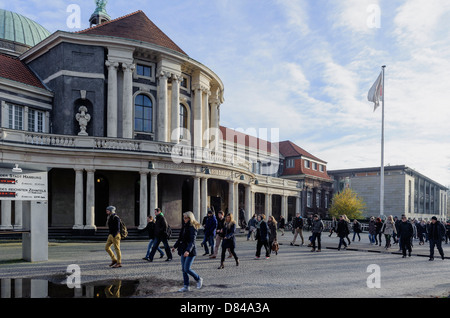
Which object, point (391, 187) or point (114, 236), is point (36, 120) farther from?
point (391, 187)

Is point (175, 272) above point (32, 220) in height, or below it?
below

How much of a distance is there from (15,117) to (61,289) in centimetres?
2168

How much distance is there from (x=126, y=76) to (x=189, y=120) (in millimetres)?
7297

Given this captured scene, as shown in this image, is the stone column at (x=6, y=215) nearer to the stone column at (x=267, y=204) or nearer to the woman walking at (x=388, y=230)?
the woman walking at (x=388, y=230)

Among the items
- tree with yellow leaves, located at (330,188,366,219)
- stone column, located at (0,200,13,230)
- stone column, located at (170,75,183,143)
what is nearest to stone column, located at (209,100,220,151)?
stone column, located at (170,75,183,143)

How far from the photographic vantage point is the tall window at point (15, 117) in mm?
26923

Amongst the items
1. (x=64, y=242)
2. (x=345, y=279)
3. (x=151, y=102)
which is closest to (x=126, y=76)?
(x=151, y=102)

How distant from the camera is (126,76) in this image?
2958cm

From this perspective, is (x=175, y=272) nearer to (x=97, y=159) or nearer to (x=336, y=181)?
(x=97, y=159)

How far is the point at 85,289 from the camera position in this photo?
9.31 meters

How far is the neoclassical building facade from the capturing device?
24.5 m

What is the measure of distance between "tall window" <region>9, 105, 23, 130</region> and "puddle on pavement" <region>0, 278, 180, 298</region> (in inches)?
773

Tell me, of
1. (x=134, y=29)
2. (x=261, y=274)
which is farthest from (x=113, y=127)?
(x=261, y=274)

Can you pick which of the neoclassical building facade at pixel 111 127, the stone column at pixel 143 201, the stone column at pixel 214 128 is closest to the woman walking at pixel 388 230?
the neoclassical building facade at pixel 111 127
